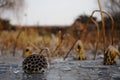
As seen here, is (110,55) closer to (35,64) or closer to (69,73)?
(69,73)

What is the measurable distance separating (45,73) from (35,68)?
0.37ft

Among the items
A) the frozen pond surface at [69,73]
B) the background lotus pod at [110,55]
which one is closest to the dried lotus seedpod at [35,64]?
the frozen pond surface at [69,73]

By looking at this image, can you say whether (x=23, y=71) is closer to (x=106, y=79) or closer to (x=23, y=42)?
(x=106, y=79)

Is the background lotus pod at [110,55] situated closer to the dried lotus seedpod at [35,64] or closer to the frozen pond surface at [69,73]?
the frozen pond surface at [69,73]

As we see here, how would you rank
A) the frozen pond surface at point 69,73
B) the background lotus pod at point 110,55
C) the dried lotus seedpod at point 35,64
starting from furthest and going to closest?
the background lotus pod at point 110,55 → the dried lotus seedpod at point 35,64 → the frozen pond surface at point 69,73

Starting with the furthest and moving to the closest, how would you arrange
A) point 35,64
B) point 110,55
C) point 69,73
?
point 110,55
point 35,64
point 69,73

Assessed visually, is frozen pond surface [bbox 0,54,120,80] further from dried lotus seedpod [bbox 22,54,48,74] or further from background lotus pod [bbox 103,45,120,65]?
background lotus pod [bbox 103,45,120,65]

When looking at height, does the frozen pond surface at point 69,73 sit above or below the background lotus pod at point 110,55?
below

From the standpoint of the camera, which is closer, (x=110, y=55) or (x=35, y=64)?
(x=35, y=64)

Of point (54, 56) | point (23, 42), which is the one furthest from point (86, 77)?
point (23, 42)

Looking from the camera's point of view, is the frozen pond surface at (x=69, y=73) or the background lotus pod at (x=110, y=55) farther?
the background lotus pod at (x=110, y=55)

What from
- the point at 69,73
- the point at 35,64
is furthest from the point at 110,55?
the point at 35,64

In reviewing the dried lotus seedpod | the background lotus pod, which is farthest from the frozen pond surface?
the background lotus pod

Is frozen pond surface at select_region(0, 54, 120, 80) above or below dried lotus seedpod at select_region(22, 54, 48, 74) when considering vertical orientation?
below
